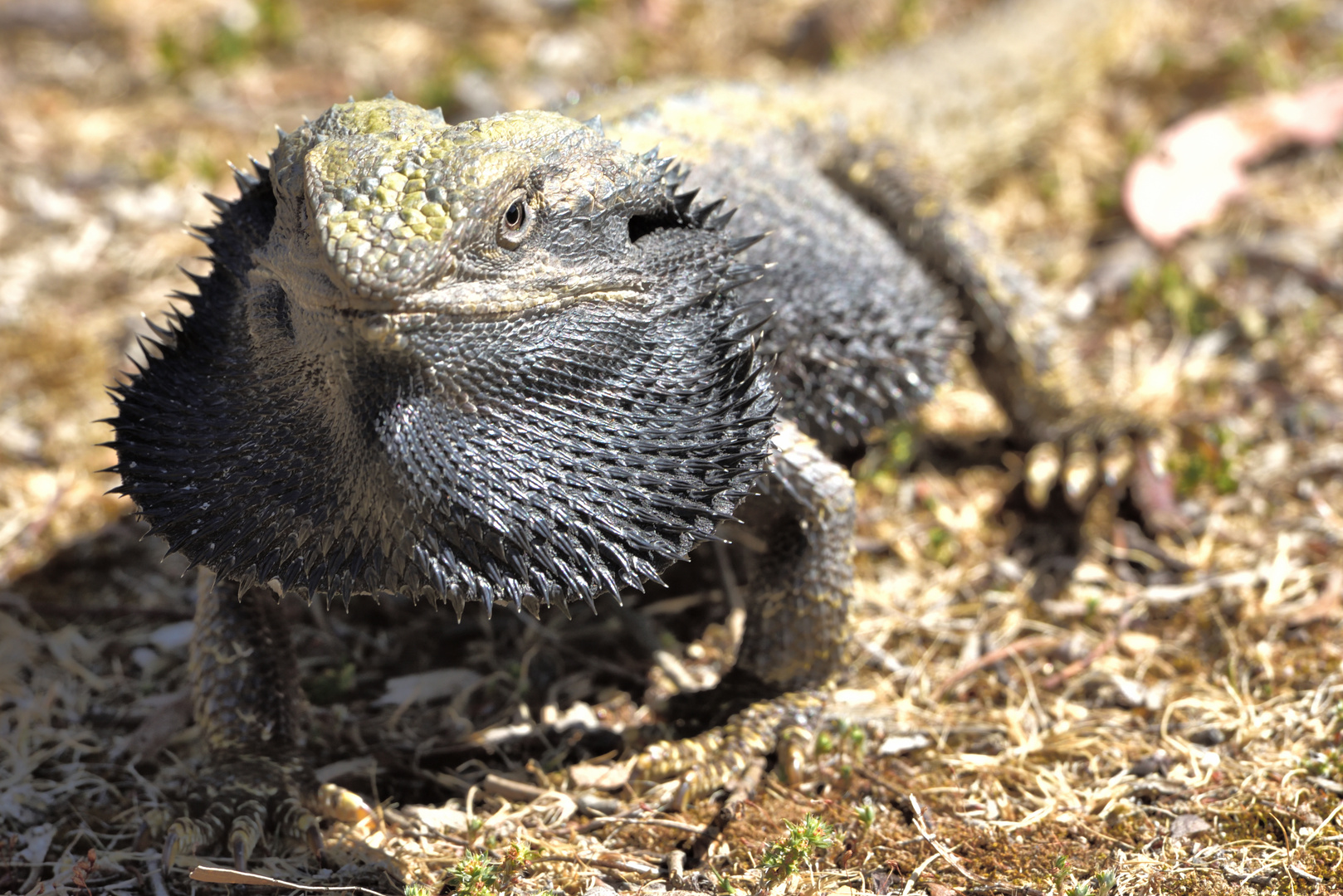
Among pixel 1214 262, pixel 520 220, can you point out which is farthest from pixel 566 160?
pixel 1214 262

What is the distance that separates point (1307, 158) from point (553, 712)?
14.9 feet

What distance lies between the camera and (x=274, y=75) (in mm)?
6465

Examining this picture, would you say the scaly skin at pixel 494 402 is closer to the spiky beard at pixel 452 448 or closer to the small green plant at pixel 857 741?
the spiky beard at pixel 452 448

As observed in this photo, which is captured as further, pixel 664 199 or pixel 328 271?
pixel 664 199

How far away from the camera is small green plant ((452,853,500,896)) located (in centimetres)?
262

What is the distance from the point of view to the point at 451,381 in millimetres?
2295

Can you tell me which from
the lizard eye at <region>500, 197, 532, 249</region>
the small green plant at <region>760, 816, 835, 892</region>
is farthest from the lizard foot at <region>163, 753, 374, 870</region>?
the lizard eye at <region>500, 197, 532, 249</region>

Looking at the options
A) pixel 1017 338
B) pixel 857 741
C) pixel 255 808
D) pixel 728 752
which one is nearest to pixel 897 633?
pixel 857 741

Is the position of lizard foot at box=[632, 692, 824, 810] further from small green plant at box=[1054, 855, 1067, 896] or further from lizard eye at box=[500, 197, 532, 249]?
lizard eye at box=[500, 197, 532, 249]

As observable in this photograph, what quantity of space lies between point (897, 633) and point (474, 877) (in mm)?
1620

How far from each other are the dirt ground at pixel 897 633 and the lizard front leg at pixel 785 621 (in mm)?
126

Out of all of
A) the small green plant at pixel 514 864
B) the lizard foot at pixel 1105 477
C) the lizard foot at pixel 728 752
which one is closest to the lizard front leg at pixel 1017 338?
the lizard foot at pixel 1105 477

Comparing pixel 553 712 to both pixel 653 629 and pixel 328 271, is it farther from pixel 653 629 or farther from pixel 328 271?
pixel 328 271

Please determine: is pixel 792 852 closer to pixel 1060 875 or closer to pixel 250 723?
pixel 1060 875
